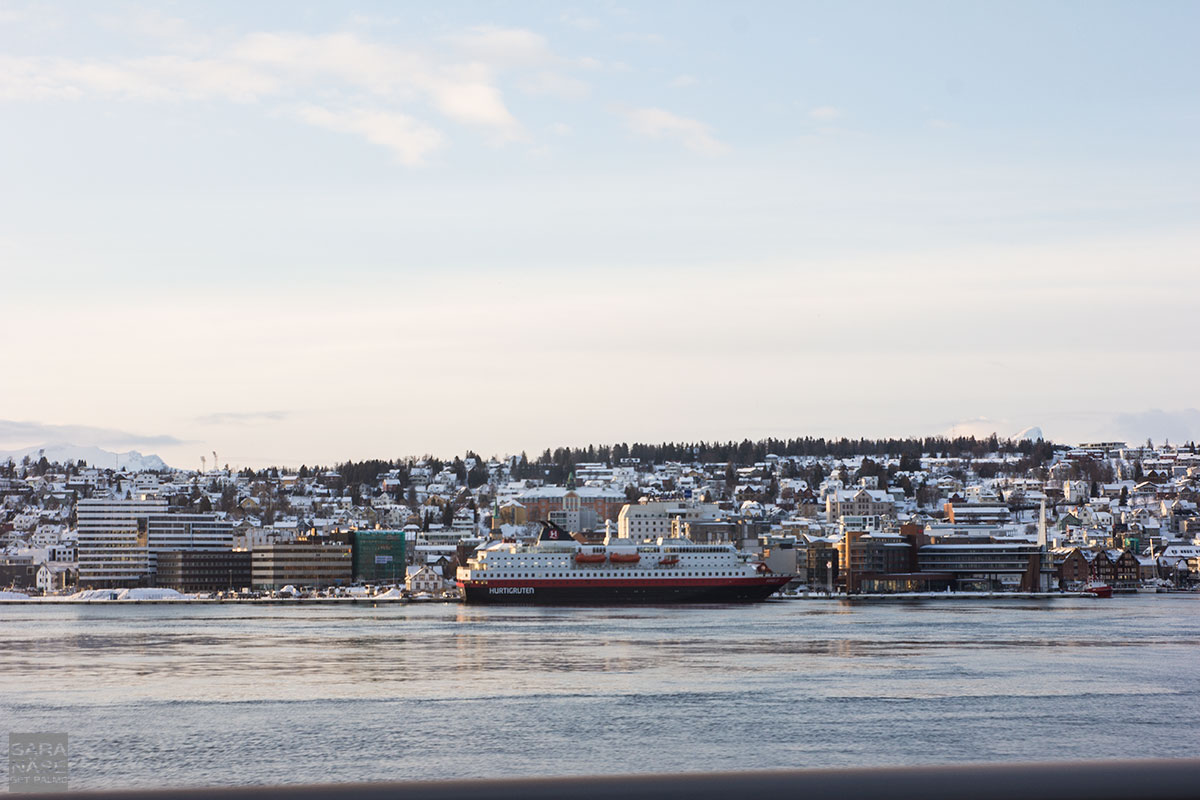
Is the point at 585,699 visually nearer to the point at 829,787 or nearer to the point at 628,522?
the point at 829,787

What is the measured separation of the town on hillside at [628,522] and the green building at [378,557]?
0.46 ft

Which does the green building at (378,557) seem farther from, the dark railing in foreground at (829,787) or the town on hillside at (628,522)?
the dark railing in foreground at (829,787)

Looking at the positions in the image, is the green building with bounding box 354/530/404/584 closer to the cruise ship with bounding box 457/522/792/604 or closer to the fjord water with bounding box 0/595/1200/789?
the cruise ship with bounding box 457/522/792/604

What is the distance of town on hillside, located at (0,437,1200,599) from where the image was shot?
86688mm

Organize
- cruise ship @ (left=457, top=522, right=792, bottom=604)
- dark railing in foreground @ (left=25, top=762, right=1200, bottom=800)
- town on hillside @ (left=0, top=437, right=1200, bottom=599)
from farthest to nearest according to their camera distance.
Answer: town on hillside @ (left=0, top=437, right=1200, bottom=599) → cruise ship @ (left=457, top=522, right=792, bottom=604) → dark railing in foreground @ (left=25, top=762, right=1200, bottom=800)

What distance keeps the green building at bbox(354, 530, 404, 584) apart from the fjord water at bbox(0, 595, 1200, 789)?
5436 centimetres

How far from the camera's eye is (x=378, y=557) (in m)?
97.8

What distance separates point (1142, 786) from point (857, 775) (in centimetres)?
33

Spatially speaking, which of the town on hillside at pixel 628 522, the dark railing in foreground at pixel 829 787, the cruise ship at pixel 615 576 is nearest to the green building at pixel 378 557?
the town on hillside at pixel 628 522

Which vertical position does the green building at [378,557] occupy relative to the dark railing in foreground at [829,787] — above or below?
below

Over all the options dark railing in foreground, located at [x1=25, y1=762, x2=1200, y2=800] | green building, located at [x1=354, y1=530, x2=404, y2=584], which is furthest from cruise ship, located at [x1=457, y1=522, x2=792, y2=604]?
dark railing in foreground, located at [x1=25, y1=762, x2=1200, y2=800]

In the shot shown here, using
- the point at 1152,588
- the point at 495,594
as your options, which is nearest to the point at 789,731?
the point at 495,594

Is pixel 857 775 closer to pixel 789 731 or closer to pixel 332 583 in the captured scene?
pixel 789 731

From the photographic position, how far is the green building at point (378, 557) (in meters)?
96.2
